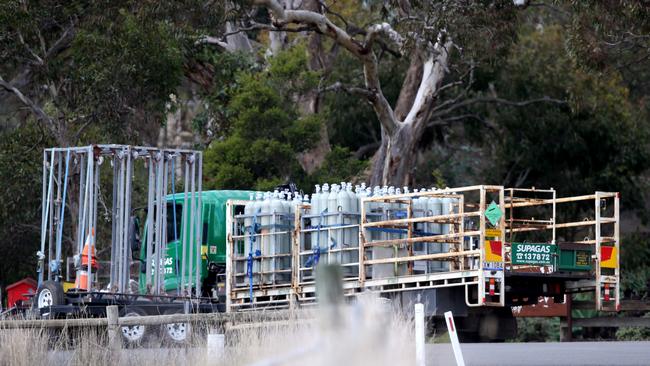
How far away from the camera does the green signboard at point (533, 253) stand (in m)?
17.7

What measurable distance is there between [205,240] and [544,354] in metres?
7.44

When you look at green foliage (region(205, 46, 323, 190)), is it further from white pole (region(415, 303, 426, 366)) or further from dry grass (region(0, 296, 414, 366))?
white pole (region(415, 303, 426, 366))

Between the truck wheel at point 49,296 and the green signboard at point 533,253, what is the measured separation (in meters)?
6.89

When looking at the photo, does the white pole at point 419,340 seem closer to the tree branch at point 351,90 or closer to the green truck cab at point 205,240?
the green truck cab at point 205,240

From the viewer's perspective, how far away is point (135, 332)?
16.9 meters

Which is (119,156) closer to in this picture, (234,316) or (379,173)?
(234,316)

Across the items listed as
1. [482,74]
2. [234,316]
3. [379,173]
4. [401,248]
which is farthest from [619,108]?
[234,316]

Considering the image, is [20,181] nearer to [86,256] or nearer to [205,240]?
[205,240]

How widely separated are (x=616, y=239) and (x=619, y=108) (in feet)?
59.0

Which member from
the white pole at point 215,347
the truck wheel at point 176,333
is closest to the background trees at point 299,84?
the truck wheel at point 176,333

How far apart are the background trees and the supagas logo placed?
368 inches

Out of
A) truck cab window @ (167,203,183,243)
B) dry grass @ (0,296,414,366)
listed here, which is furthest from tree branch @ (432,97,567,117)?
dry grass @ (0,296,414,366)

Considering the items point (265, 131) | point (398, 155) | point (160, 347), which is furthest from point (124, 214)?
point (398, 155)

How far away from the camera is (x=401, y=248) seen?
18.0 meters
